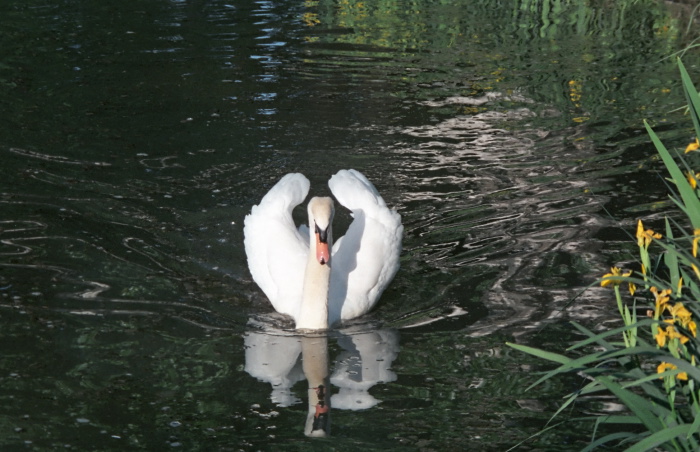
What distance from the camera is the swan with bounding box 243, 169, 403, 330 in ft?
21.8

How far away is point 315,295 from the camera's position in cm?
664

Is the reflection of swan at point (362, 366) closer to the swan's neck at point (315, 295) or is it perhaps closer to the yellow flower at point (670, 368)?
the swan's neck at point (315, 295)

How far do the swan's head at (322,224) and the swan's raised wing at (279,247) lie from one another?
552mm

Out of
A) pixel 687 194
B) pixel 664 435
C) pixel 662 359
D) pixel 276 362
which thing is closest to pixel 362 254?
pixel 276 362

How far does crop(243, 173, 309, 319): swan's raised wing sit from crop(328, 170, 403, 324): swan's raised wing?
0.82 ft

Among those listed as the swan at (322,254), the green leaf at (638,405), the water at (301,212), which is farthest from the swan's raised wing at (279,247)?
the green leaf at (638,405)

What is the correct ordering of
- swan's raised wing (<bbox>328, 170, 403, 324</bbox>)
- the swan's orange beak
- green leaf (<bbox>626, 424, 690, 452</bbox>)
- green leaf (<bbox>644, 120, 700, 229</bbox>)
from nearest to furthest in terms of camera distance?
green leaf (<bbox>626, 424, 690, 452</bbox>) < green leaf (<bbox>644, 120, 700, 229</bbox>) < the swan's orange beak < swan's raised wing (<bbox>328, 170, 403, 324</bbox>)

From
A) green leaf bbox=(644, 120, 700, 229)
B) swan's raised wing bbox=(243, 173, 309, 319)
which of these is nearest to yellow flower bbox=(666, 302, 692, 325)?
green leaf bbox=(644, 120, 700, 229)

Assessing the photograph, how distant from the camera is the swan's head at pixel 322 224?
6.50 m

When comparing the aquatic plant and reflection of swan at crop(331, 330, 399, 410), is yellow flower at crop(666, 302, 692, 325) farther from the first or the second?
reflection of swan at crop(331, 330, 399, 410)

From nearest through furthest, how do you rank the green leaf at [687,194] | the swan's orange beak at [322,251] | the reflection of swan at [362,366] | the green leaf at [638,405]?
the green leaf at [638,405]
the green leaf at [687,194]
the reflection of swan at [362,366]
the swan's orange beak at [322,251]

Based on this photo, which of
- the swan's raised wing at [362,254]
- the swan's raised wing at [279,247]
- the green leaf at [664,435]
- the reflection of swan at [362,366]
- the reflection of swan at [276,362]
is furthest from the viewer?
the swan's raised wing at [279,247]

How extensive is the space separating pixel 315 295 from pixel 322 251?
321 mm

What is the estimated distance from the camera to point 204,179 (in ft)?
30.5
